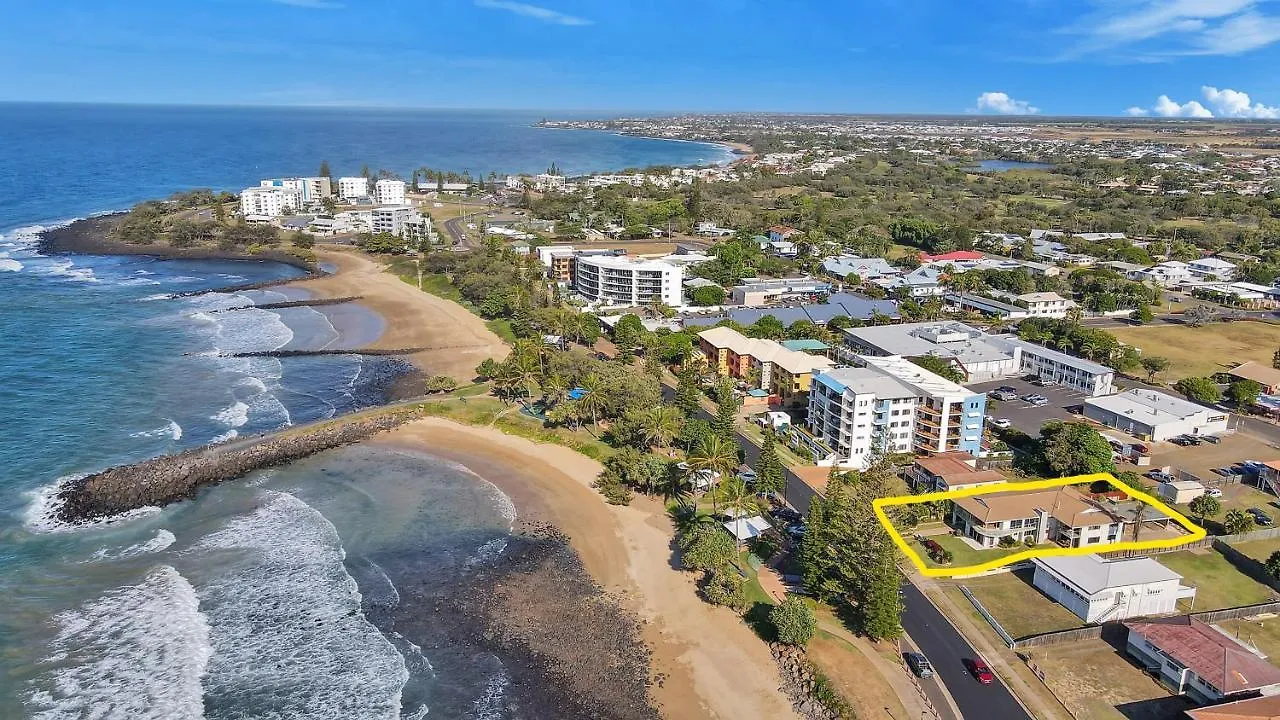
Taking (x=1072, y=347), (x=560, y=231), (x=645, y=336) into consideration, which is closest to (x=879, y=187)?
(x=560, y=231)

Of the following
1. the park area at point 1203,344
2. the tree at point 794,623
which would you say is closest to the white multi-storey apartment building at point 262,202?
the park area at point 1203,344

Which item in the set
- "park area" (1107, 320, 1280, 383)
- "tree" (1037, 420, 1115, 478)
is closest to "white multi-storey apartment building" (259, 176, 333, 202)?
"park area" (1107, 320, 1280, 383)

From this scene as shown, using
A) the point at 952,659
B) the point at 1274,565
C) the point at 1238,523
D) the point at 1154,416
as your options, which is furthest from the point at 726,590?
the point at 1154,416

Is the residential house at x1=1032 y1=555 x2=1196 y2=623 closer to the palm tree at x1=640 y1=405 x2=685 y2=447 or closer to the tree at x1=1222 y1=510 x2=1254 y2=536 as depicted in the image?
the tree at x1=1222 y1=510 x2=1254 y2=536

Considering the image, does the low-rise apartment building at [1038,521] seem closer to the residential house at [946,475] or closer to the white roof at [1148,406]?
the residential house at [946,475]

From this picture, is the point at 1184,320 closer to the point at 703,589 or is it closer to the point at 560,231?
the point at 703,589

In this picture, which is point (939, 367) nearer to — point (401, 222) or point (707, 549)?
point (707, 549)
